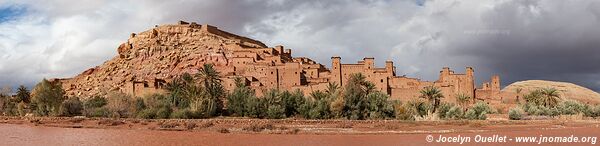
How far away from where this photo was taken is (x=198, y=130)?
28.9m

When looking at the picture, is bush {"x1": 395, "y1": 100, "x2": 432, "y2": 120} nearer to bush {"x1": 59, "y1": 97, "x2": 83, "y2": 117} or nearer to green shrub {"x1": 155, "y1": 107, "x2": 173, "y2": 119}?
green shrub {"x1": 155, "y1": 107, "x2": 173, "y2": 119}

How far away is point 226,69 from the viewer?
71.2m

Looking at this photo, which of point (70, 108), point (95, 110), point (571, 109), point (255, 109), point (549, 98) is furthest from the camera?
point (549, 98)

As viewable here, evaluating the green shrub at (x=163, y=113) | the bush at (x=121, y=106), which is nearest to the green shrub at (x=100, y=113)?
the bush at (x=121, y=106)

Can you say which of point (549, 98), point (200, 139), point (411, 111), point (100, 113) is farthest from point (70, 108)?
point (549, 98)

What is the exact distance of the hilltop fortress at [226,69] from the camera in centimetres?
6438

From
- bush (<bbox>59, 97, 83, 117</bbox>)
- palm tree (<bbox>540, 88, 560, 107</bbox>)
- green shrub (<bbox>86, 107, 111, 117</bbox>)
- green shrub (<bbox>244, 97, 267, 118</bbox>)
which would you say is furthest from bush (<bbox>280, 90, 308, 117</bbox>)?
palm tree (<bbox>540, 88, 560, 107</bbox>)

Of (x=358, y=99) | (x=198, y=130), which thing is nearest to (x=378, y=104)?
(x=358, y=99)

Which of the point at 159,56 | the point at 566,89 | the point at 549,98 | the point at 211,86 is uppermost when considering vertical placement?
the point at 159,56

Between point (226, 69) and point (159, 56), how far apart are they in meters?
13.7

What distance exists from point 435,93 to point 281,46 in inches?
1108

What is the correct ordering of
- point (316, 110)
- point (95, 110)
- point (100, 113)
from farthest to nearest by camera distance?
point (95, 110)
point (100, 113)
point (316, 110)

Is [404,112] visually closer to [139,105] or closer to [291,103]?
[291,103]

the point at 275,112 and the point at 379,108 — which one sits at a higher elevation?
the point at 379,108
